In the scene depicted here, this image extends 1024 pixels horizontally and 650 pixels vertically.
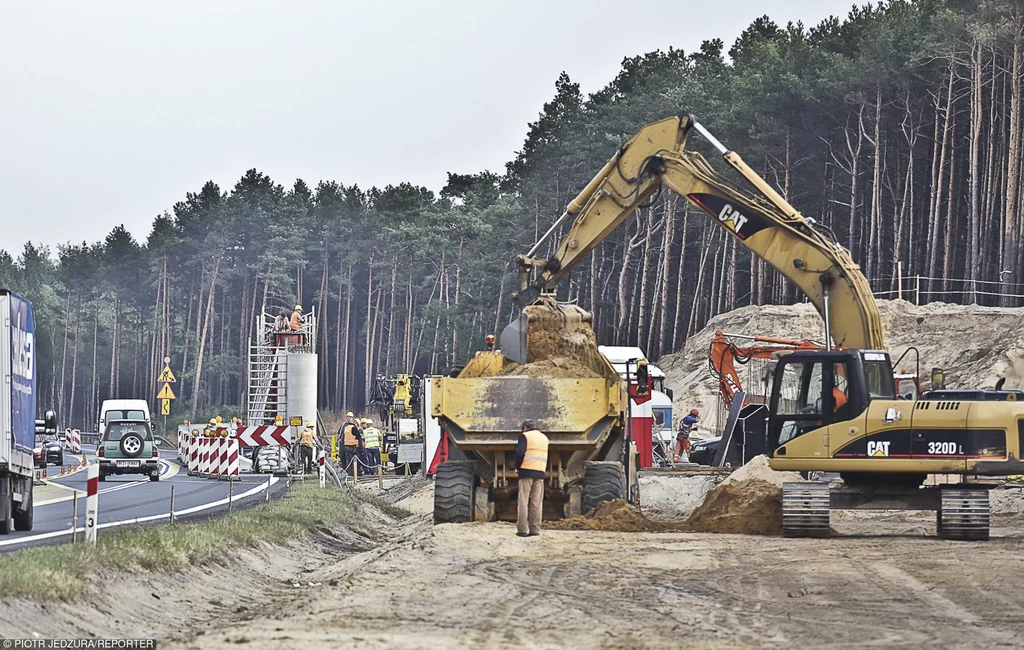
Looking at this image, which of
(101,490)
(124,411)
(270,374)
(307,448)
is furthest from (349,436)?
(101,490)

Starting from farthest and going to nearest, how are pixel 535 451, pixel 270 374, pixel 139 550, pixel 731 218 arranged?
pixel 270 374, pixel 731 218, pixel 535 451, pixel 139 550

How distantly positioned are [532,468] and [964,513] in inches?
233

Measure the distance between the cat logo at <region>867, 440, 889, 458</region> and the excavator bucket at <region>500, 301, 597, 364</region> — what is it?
437 centimetres

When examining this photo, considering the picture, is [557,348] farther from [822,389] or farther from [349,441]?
[349,441]

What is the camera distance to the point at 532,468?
60.6ft

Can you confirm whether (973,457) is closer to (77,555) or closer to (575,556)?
(575,556)

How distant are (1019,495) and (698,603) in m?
16.2

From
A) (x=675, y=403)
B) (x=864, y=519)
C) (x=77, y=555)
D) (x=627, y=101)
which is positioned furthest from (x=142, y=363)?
(x=77, y=555)

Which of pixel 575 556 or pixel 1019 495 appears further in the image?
pixel 1019 495

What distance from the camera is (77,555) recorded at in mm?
12375

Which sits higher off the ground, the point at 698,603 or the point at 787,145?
the point at 787,145

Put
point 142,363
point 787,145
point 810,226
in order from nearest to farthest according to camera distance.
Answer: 1. point 810,226
2. point 787,145
3. point 142,363

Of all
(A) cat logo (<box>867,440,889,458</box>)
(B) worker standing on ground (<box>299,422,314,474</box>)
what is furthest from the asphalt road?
(A) cat logo (<box>867,440,889,458</box>)

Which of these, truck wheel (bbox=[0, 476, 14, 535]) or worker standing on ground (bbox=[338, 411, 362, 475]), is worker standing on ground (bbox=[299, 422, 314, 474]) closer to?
worker standing on ground (bbox=[338, 411, 362, 475])
